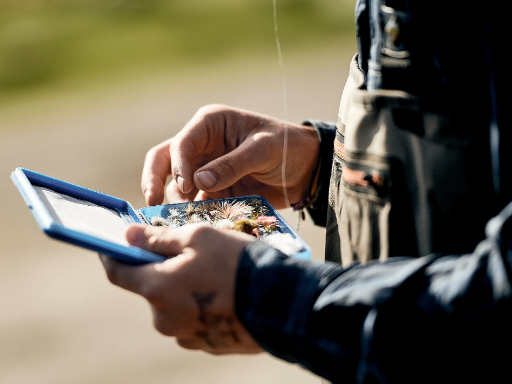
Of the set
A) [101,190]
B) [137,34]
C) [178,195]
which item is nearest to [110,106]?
[101,190]

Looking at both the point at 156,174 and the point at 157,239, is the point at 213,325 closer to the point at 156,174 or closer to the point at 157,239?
the point at 157,239

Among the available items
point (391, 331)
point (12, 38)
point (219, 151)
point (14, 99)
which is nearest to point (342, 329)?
point (391, 331)

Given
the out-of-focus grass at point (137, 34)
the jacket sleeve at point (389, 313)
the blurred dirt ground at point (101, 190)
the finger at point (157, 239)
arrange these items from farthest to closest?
the out-of-focus grass at point (137, 34), the blurred dirt ground at point (101, 190), the finger at point (157, 239), the jacket sleeve at point (389, 313)

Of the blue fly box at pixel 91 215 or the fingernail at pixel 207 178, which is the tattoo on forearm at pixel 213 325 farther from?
the fingernail at pixel 207 178

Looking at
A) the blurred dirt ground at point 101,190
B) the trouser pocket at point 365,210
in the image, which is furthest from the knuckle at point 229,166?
the blurred dirt ground at point 101,190

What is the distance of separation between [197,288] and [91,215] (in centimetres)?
35

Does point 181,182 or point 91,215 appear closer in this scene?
point 91,215

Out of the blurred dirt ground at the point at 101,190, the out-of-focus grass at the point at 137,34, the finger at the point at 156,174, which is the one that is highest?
the out-of-focus grass at the point at 137,34

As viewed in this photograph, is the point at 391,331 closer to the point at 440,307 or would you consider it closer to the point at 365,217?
the point at 440,307

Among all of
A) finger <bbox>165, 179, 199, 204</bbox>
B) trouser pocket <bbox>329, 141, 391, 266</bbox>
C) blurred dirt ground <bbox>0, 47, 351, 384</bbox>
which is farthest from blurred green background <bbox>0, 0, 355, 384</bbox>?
trouser pocket <bbox>329, 141, 391, 266</bbox>

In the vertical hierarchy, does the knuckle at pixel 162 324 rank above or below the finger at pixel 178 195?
below

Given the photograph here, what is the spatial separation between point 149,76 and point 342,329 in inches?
221

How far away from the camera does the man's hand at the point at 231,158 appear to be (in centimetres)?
134

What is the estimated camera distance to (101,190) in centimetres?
364
